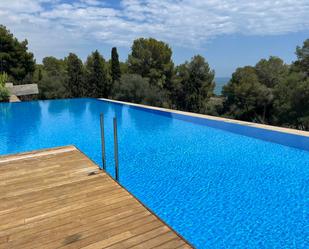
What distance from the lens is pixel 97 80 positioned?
60.4 ft

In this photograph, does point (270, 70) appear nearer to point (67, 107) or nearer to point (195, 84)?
point (195, 84)

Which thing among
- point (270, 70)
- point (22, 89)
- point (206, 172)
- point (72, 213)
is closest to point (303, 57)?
point (270, 70)

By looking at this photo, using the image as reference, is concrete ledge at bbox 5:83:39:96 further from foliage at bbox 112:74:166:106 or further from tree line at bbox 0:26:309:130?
foliage at bbox 112:74:166:106

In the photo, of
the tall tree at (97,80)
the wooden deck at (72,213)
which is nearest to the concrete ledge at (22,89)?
the tall tree at (97,80)

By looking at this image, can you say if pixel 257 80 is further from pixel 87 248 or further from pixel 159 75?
pixel 87 248

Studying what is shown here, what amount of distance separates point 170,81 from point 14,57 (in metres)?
13.6

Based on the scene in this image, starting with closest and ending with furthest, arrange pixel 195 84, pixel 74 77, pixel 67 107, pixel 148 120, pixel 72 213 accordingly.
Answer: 1. pixel 72 213
2. pixel 148 120
3. pixel 67 107
4. pixel 74 77
5. pixel 195 84

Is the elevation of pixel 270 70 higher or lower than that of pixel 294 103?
higher

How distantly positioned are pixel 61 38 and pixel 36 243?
60.9 feet

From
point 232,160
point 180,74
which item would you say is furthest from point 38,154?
point 180,74

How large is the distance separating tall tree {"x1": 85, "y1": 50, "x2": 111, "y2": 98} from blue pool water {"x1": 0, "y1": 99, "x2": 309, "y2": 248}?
8331 mm

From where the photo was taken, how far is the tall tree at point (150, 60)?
77.6 ft

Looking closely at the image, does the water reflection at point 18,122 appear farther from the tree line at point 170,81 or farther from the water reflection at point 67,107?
the tree line at point 170,81

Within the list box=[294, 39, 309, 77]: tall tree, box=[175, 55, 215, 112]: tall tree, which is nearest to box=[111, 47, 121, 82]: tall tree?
box=[175, 55, 215, 112]: tall tree
